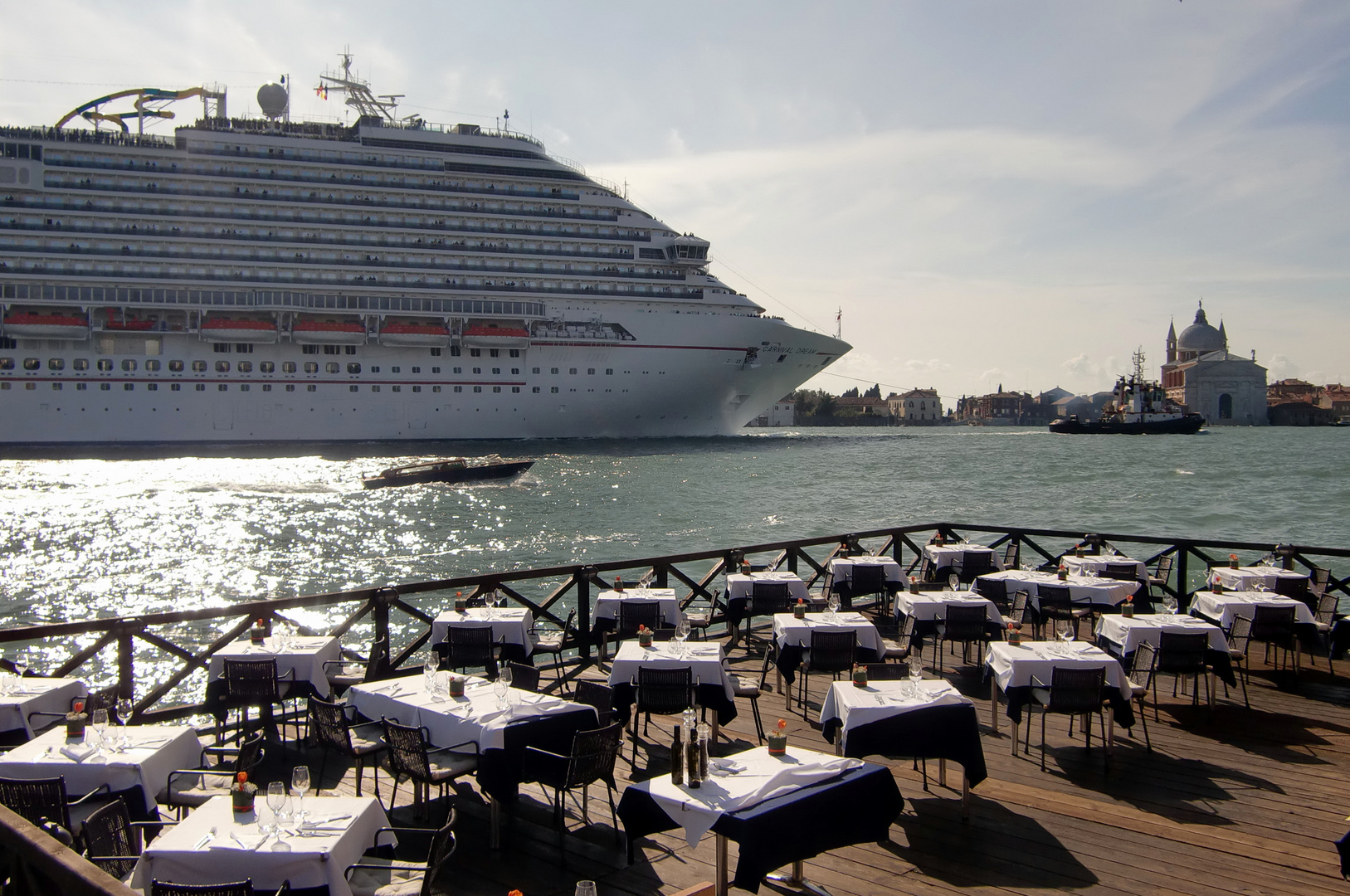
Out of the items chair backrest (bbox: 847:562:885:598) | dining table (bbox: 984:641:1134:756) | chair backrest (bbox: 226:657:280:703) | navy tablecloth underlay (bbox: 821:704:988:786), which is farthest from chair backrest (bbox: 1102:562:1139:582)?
chair backrest (bbox: 226:657:280:703)

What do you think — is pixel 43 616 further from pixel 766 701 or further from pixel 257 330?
pixel 257 330

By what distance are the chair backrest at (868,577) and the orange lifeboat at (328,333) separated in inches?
1816

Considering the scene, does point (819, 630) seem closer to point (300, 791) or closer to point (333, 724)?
point (333, 724)

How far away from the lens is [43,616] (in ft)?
58.4

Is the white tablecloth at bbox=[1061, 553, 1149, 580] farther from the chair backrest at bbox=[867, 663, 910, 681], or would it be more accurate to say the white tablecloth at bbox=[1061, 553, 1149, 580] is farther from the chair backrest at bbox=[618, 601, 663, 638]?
the chair backrest at bbox=[867, 663, 910, 681]

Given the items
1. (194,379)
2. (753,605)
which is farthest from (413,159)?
(753,605)

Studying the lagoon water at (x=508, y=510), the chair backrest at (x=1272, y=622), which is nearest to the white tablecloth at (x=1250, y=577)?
the chair backrest at (x=1272, y=622)

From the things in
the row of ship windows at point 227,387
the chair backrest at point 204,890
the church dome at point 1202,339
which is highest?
the church dome at point 1202,339

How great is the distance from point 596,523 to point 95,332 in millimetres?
36614

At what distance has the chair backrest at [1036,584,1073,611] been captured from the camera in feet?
30.9

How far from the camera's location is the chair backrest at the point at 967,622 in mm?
8320

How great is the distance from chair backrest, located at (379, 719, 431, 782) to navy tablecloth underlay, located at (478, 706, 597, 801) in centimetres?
31

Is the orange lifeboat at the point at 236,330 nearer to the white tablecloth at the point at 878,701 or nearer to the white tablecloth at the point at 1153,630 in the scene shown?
the white tablecloth at the point at 1153,630

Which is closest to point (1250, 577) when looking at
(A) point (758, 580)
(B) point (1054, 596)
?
(B) point (1054, 596)
